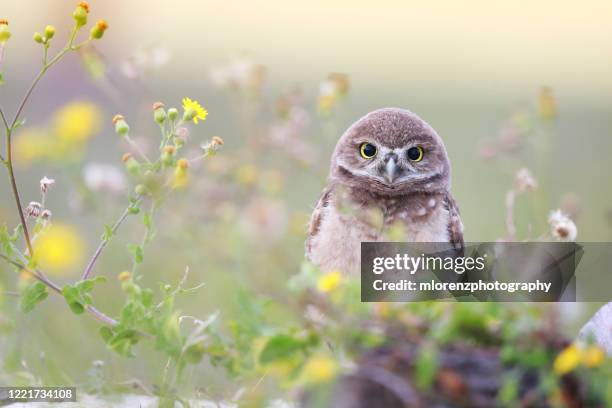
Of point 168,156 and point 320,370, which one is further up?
point 168,156

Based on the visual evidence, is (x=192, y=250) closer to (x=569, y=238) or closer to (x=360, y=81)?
(x=569, y=238)

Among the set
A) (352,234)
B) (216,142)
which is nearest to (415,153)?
(352,234)

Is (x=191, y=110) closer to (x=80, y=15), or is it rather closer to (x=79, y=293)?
(x=80, y=15)

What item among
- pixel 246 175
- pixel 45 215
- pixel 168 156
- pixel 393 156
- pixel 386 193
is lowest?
pixel 45 215

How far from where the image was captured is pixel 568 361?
2107 millimetres

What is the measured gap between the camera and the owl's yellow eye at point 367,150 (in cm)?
388

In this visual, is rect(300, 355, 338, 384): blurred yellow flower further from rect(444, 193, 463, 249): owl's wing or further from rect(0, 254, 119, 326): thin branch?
rect(444, 193, 463, 249): owl's wing

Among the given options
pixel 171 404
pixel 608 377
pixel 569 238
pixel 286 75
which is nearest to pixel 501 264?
pixel 569 238

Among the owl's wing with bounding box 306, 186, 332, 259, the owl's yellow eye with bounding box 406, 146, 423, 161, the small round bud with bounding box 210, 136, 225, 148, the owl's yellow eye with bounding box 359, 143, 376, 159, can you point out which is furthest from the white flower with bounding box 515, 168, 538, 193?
the small round bud with bounding box 210, 136, 225, 148

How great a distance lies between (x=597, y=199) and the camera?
268 inches

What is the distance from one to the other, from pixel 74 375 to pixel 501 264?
5.83 ft

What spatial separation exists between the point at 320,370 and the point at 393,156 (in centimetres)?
179

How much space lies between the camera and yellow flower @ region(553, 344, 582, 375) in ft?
6.88

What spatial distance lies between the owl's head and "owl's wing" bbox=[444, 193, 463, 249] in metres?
0.08
